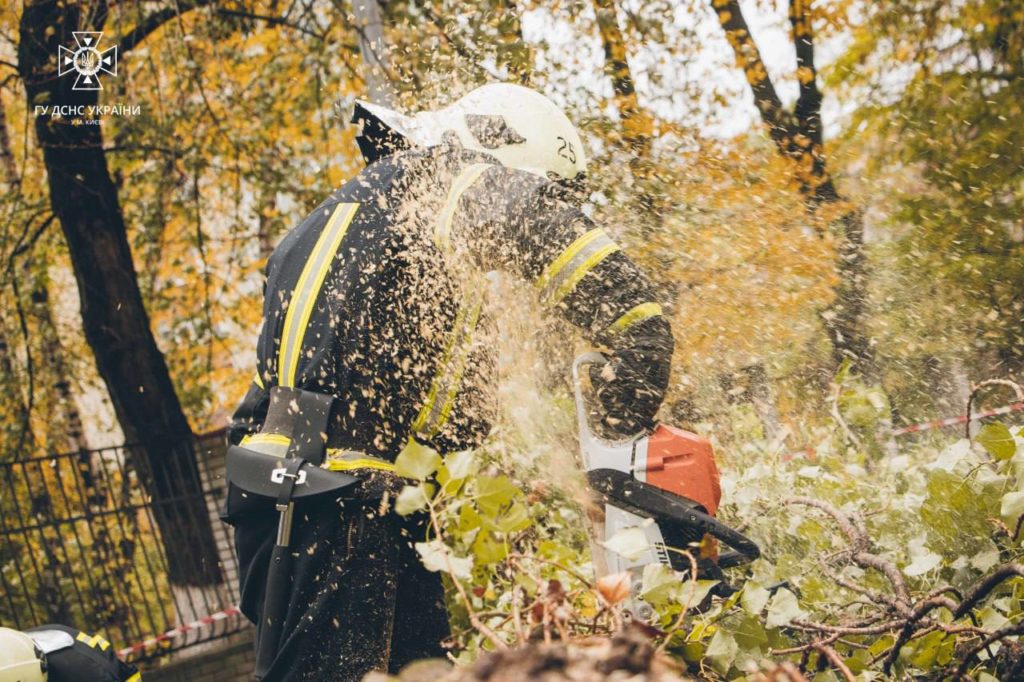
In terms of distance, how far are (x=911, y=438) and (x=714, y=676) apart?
4.12 m

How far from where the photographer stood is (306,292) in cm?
261

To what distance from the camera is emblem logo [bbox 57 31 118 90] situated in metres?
7.36

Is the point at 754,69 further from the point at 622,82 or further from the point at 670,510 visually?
the point at 670,510

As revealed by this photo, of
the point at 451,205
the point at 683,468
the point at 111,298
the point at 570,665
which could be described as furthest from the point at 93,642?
the point at 111,298

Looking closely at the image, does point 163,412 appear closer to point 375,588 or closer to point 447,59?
point 447,59

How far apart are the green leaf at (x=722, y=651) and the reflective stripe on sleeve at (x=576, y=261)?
975mm

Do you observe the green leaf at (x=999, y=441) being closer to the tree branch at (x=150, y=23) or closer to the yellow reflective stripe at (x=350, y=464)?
the yellow reflective stripe at (x=350, y=464)

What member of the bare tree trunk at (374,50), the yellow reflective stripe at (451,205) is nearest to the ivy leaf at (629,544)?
the yellow reflective stripe at (451,205)

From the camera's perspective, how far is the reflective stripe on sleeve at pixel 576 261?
2.46 meters

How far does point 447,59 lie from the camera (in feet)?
19.1

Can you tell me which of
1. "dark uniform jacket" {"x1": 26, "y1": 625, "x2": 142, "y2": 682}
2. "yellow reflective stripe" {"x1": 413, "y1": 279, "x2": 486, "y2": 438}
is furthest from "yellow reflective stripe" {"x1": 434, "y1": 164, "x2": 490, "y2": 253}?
"dark uniform jacket" {"x1": 26, "y1": 625, "x2": 142, "y2": 682}

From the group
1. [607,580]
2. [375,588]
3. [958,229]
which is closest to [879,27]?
[958,229]

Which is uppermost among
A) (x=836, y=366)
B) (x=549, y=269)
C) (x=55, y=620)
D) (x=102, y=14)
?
(x=102, y=14)

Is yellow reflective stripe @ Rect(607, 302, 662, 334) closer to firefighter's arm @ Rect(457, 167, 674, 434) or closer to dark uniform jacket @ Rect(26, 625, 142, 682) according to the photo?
firefighter's arm @ Rect(457, 167, 674, 434)
